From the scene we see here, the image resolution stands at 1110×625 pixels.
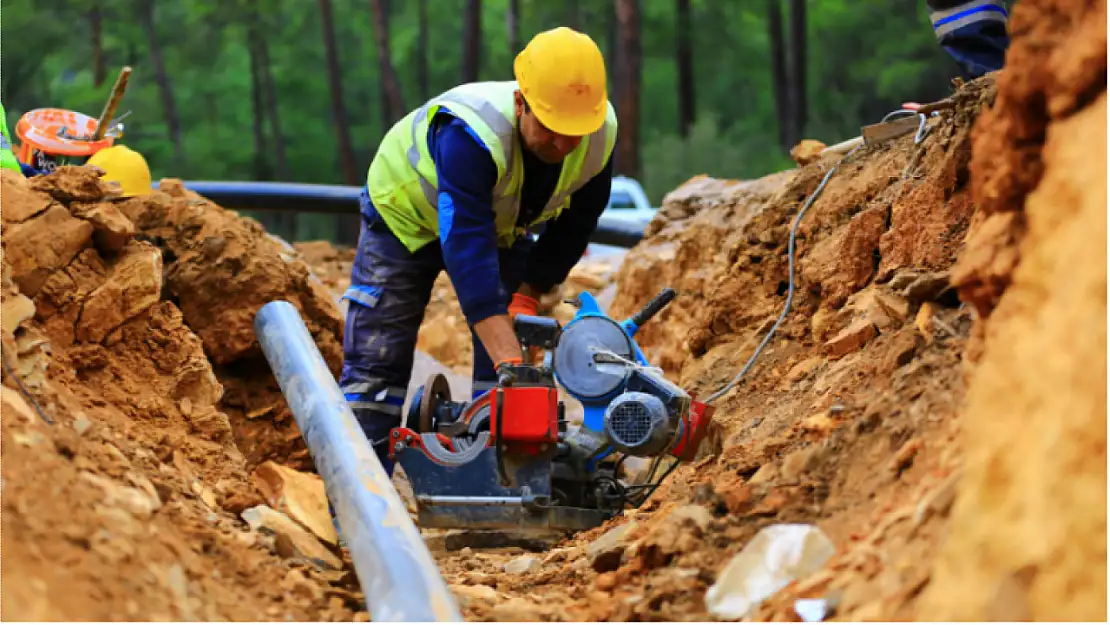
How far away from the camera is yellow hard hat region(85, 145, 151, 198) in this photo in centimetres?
667

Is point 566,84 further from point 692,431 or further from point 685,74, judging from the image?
point 685,74

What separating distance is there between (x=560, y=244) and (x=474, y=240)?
2.93ft

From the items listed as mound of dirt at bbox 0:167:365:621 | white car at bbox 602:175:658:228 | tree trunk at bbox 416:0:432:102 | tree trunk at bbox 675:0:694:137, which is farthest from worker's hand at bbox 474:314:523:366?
tree trunk at bbox 416:0:432:102

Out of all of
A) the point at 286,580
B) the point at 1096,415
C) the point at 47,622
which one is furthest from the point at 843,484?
the point at 47,622

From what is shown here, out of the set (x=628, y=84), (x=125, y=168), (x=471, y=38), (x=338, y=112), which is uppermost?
(x=471, y=38)

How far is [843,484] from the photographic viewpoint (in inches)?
114

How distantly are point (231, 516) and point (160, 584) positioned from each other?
0.91m

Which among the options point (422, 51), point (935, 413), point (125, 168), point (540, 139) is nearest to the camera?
point (935, 413)

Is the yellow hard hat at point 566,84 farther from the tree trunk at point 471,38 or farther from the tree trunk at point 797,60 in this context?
the tree trunk at point 797,60

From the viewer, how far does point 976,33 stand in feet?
17.5

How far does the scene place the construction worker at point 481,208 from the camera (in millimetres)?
4273

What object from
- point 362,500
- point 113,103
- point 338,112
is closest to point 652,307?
point 362,500

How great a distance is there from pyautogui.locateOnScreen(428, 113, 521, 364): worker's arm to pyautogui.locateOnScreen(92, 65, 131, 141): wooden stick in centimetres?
157

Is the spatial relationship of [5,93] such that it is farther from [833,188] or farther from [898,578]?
[898,578]
